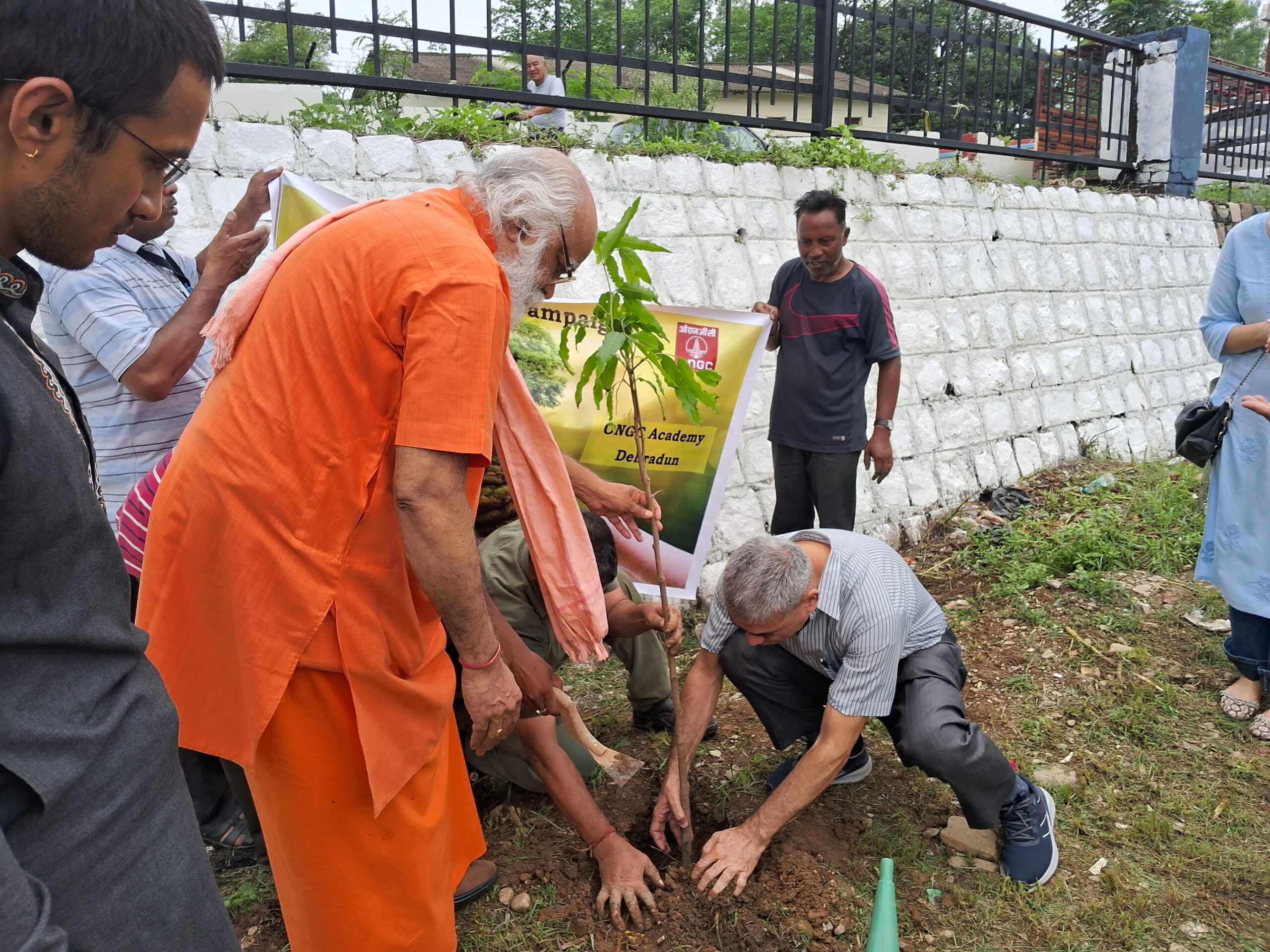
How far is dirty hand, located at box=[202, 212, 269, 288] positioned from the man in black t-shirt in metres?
2.49

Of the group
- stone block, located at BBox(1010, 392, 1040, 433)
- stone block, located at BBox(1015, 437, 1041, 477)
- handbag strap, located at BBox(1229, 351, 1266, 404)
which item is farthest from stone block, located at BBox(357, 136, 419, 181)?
stone block, located at BBox(1015, 437, 1041, 477)

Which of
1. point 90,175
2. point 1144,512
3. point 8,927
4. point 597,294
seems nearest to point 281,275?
point 90,175

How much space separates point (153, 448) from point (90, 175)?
1753 mm

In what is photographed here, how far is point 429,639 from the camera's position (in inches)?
76.4

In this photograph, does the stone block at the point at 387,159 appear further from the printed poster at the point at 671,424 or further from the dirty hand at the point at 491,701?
the dirty hand at the point at 491,701

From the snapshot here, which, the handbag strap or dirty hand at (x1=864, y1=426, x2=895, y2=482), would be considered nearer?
the handbag strap

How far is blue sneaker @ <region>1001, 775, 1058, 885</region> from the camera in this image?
2736mm

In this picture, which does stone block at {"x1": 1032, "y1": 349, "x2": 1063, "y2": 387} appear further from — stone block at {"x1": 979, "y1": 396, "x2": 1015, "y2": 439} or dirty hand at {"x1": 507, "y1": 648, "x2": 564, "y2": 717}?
dirty hand at {"x1": 507, "y1": 648, "x2": 564, "y2": 717}

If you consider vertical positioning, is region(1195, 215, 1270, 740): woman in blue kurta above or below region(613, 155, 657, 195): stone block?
below

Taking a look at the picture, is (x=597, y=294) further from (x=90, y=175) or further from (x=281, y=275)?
(x=90, y=175)

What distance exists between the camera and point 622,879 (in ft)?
8.41

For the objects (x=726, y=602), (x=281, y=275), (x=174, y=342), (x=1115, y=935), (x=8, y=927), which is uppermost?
(x=281, y=275)

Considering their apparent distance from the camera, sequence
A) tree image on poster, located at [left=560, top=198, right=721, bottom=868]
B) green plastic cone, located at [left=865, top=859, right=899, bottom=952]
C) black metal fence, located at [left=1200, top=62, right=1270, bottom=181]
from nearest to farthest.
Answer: green plastic cone, located at [left=865, top=859, right=899, bottom=952] → tree image on poster, located at [left=560, top=198, right=721, bottom=868] → black metal fence, located at [left=1200, top=62, right=1270, bottom=181]

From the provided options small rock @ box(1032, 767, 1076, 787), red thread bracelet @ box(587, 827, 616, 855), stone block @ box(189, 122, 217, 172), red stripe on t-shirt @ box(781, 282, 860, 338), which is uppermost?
stone block @ box(189, 122, 217, 172)
